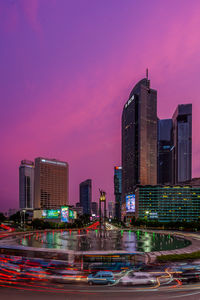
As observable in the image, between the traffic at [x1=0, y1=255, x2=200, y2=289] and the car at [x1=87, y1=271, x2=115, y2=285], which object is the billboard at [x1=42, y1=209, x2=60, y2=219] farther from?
the car at [x1=87, y1=271, x2=115, y2=285]

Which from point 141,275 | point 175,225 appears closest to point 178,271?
point 141,275

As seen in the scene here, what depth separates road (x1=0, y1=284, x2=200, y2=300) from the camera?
61.8ft

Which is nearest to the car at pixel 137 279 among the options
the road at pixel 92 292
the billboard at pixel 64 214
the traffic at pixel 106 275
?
the traffic at pixel 106 275

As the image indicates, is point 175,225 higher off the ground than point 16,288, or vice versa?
point 16,288

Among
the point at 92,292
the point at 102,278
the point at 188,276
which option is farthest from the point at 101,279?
the point at 188,276

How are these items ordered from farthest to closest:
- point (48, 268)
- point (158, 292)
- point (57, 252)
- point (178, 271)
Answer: point (57, 252) < point (48, 268) < point (178, 271) < point (158, 292)

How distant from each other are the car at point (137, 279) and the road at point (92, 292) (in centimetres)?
153

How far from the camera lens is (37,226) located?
99.8 m

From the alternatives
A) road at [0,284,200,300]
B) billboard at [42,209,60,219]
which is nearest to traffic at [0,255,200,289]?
road at [0,284,200,300]

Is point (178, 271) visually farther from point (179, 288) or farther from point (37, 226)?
point (37, 226)

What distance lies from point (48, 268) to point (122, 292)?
36.3 feet

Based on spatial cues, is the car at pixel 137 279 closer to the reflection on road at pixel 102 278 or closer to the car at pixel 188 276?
the reflection on road at pixel 102 278

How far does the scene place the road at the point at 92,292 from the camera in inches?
742

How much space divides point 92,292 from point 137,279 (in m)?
4.86
